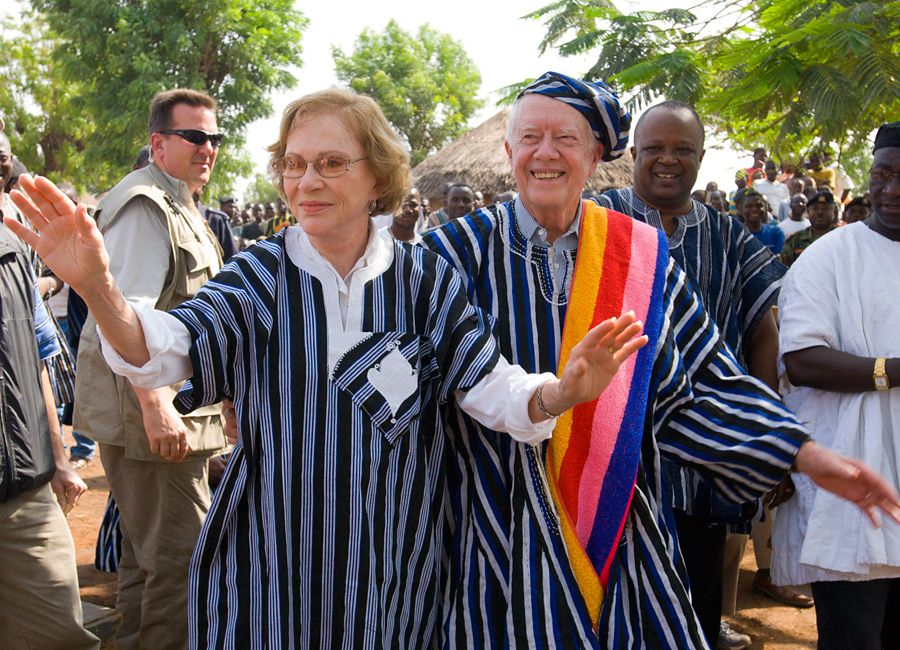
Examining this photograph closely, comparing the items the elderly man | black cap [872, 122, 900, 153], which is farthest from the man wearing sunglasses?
black cap [872, 122, 900, 153]

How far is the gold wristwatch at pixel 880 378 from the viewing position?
8.57 feet

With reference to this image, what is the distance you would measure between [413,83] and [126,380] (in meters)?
40.7

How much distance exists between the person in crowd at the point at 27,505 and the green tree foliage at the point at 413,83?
38642 millimetres

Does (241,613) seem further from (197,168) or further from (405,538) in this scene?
(197,168)

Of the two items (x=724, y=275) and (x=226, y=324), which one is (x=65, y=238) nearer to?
(x=226, y=324)

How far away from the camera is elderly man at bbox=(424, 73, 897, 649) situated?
2041 millimetres

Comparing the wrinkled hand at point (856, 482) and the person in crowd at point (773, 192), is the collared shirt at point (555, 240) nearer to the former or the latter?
the wrinkled hand at point (856, 482)

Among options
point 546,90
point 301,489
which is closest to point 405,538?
point 301,489

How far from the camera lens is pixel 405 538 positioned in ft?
6.58

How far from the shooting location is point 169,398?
3.02m

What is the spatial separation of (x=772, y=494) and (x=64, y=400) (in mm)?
A: 2855

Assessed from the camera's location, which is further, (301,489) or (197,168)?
(197,168)

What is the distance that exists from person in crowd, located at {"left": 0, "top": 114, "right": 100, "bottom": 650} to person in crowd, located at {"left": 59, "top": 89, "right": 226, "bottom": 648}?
423 millimetres

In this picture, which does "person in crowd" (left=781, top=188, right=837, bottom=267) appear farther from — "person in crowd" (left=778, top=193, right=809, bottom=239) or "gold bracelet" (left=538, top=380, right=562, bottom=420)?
"gold bracelet" (left=538, top=380, right=562, bottom=420)
